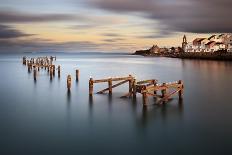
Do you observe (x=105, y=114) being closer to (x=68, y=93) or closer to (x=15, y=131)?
(x=15, y=131)

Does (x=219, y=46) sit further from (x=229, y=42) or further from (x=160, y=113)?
(x=160, y=113)

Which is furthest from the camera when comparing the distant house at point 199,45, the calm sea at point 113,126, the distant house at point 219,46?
the distant house at point 199,45

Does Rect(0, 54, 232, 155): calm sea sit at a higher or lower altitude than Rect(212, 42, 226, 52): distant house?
lower

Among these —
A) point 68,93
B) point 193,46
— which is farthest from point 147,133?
point 193,46

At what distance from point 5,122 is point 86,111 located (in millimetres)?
5237

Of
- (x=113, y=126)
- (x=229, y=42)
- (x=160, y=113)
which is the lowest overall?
(x=113, y=126)

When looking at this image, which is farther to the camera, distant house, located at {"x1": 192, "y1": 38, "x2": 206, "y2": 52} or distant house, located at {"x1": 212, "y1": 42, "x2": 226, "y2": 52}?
distant house, located at {"x1": 192, "y1": 38, "x2": 206, "y2": 52}

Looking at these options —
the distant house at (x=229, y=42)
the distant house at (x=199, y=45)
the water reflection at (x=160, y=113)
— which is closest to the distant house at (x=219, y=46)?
the distant house at (x=229, y=42)

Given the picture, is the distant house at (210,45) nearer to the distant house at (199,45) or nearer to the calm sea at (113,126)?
the distant house at (199,45)

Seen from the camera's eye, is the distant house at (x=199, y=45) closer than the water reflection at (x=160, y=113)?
No

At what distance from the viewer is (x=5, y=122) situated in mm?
17578

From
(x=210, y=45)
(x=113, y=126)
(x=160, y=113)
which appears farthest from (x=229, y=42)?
(x=113, y=126)

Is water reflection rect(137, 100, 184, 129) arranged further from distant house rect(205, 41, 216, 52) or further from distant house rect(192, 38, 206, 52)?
distant house rect(192, 38, 206, 52)

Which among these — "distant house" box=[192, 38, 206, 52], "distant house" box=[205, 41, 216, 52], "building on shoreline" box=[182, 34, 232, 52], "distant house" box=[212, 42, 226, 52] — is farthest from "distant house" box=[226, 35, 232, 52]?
"distant house" box=[192, 38, 206, 52]
